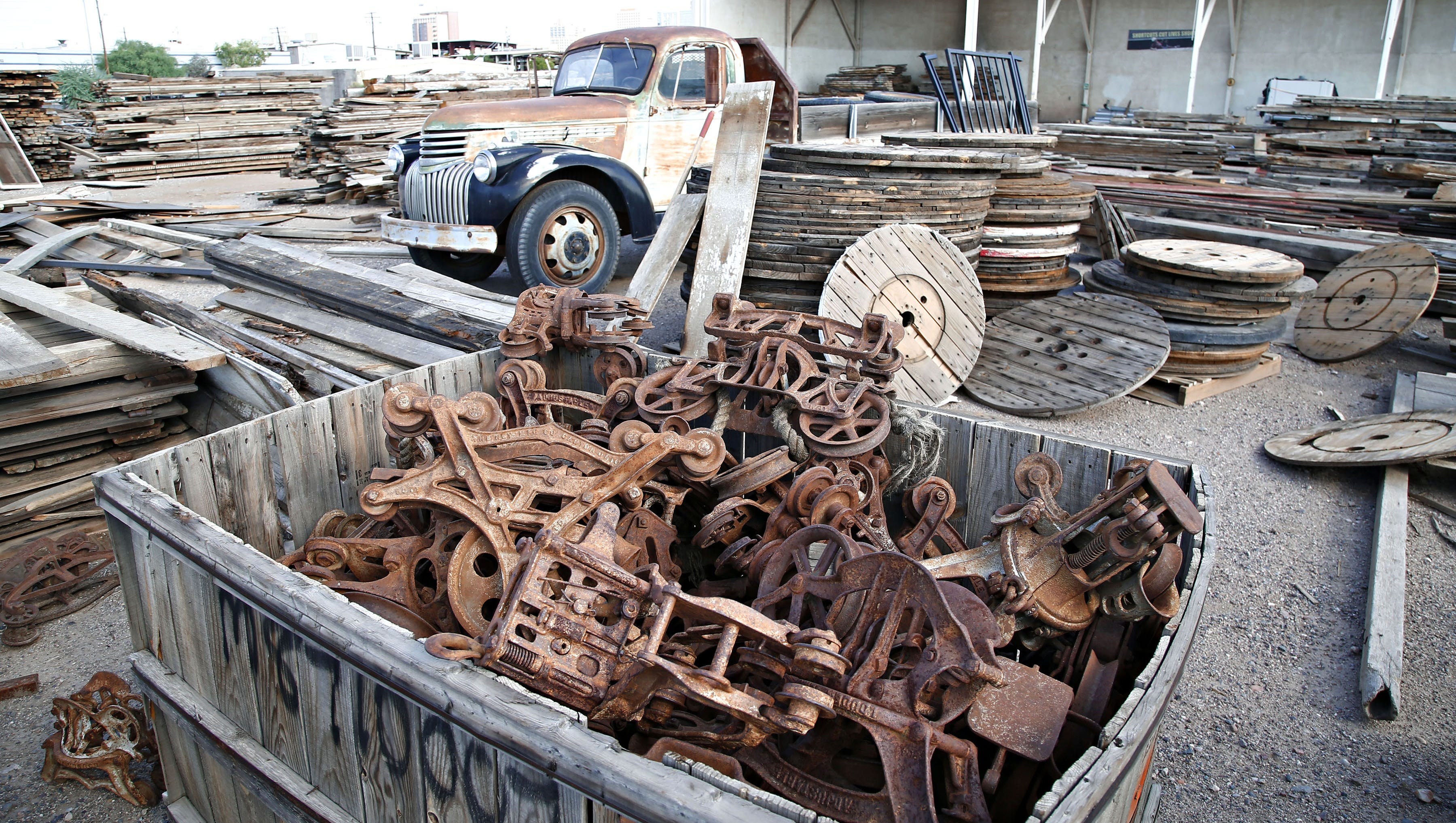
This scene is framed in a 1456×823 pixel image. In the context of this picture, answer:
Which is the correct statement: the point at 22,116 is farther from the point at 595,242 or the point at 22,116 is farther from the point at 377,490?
the point at 377,490

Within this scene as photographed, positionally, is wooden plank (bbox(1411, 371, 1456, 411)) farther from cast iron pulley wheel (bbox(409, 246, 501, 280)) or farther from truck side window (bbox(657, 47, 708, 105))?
cast iron pulley wheel (bbox(409, 246, 501, 280))

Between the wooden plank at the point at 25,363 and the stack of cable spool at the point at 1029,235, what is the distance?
198 inches

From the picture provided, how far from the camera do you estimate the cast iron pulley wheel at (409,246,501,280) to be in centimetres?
714

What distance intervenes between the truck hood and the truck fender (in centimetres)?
34

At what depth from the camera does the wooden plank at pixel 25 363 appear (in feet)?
11.7

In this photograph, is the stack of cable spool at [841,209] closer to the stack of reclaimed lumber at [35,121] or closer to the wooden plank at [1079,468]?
the wooden plank at [1079,468]

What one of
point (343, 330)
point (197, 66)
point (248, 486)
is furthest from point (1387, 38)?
point (197, 66)

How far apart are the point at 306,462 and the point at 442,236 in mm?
4074

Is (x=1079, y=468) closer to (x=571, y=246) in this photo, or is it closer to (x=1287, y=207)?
(x=571, y=246)

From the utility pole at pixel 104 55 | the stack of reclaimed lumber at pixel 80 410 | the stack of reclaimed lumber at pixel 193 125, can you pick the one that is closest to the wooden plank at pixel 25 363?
the stack of reclaimed lumber at pixel 80 410

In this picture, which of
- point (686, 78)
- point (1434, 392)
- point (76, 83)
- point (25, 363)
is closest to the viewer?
point (25, 363)

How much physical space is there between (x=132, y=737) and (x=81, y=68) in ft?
98.7

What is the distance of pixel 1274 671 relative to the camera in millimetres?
3162

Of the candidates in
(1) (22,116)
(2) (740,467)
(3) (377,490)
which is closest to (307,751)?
(3) (377,490)
